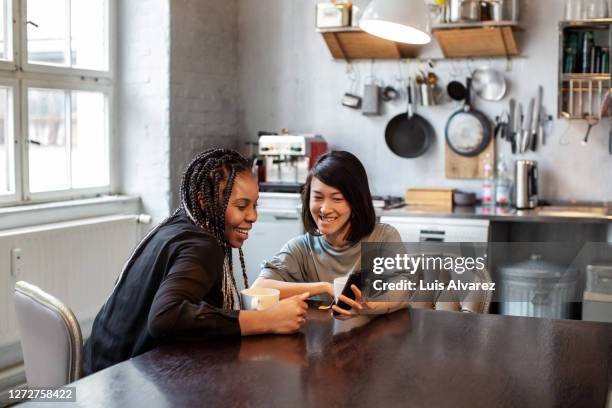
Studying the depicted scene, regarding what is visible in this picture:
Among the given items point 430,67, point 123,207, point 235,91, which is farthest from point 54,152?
point 430,67

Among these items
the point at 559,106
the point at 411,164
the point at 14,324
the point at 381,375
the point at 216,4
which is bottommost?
the point at 14,324

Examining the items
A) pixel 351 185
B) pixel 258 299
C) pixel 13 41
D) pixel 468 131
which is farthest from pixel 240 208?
pixel 468 131

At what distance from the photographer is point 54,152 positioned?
14.4 feet

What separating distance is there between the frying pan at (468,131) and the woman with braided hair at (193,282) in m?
3.06

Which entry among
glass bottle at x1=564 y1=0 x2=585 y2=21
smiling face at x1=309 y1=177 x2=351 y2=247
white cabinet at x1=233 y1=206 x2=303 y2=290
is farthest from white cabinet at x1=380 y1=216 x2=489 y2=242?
smiling face at x1=309 y1=177 x2=351 y2=247

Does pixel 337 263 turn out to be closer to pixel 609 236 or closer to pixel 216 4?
pixel 609 236

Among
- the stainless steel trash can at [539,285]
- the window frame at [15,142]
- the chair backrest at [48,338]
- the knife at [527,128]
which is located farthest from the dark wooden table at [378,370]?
the knife at [527,128]

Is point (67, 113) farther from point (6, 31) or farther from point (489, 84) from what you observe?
point (489, 84)

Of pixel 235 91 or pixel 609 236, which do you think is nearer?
pixel 609 236

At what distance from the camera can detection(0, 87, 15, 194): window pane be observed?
4.04m

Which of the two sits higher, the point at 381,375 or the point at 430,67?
the point at 430,67

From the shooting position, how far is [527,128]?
4891 millimetres

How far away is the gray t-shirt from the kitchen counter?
1.78 m

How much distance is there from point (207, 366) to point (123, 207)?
3254 millimetres
